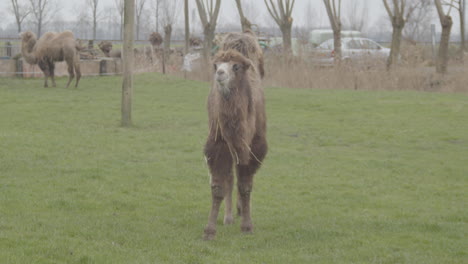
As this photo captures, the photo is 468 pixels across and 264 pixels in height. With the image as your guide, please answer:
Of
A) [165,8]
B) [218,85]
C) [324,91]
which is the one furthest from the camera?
[165,8]

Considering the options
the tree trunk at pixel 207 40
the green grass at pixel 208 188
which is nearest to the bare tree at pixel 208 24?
the tree trunk at pixel 207 40

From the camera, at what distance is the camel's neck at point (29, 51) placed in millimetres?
25320

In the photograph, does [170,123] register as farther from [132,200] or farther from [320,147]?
[132,200]

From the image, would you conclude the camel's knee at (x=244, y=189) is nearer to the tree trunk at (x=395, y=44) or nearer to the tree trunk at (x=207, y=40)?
the tree trunk at (x=395, y=44)

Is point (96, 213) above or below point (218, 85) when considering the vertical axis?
below

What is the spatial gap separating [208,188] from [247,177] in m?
2.32

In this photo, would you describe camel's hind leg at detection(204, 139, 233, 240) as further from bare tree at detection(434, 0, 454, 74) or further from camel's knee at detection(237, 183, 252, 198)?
bare tree at detection(434, 0, 454, 74)

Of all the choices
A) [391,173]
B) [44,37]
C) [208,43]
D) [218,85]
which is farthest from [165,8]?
[218,85]

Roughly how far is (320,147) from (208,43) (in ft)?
71.6

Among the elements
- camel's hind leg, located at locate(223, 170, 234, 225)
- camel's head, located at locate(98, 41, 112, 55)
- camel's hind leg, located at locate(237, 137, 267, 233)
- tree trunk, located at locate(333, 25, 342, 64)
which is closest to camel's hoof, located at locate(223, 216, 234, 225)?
camel's hind leg, located at locate(223, 170, 234, 225)

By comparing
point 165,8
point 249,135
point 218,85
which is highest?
point 165,8

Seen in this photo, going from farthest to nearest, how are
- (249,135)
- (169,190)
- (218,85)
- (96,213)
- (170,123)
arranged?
(170,123) < (169,190) < (96,213) < (249,135) < (218,85)

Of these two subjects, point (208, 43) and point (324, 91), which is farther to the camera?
point (208, 43)

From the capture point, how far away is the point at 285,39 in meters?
34.7
